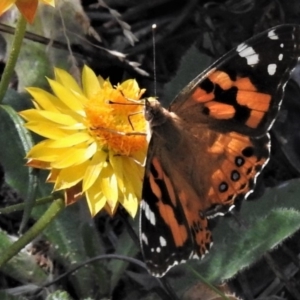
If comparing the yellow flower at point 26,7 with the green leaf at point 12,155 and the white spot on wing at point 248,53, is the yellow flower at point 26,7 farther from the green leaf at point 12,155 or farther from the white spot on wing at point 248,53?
the green leaf at point 12,155

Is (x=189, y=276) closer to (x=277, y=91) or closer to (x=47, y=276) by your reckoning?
(x=47, y=276)

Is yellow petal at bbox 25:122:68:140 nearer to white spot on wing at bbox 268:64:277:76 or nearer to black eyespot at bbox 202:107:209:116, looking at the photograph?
black eyespot at bbox 202:107:209:116

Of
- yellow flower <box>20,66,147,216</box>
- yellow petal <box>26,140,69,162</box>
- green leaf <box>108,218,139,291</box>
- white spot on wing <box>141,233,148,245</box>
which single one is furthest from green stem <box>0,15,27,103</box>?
green leaf <box>108,218,139,291</box>

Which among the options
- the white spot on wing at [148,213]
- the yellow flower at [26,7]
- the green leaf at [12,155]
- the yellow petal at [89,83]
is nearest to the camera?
the yellow flower at [26,7]

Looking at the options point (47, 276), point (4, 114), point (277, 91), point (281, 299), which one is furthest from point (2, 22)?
point (281, 299)

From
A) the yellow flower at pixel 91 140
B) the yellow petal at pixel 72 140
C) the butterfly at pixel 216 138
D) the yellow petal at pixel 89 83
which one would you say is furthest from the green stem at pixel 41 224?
the yellow petal at pixel 89 83

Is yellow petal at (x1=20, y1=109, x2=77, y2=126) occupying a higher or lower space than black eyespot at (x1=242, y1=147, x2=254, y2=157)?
higher

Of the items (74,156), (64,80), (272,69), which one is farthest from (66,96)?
(272,69)

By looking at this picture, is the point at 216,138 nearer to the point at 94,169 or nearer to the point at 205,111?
the point at 205,111
